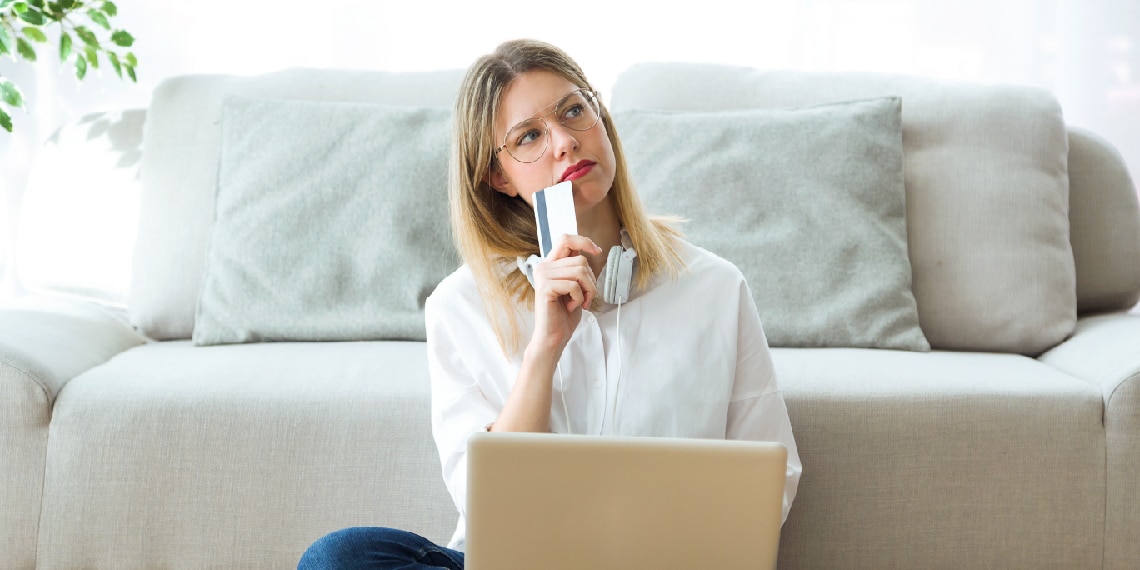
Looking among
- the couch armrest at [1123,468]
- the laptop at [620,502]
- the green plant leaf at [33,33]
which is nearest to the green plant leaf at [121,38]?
the green plant leaf at [33,33]

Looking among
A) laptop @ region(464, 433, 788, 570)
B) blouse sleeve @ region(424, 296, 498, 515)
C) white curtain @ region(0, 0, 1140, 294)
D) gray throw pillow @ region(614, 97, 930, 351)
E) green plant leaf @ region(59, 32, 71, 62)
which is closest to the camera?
laptop @ region(464, 433, 788, 570)

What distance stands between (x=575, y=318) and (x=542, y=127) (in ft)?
0.84

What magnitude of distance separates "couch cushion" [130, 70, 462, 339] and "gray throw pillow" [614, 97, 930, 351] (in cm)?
55

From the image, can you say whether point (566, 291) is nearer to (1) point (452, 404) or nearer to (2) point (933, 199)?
(1) point (452, 404)

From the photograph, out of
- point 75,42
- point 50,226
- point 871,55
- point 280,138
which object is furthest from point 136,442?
point 871,55

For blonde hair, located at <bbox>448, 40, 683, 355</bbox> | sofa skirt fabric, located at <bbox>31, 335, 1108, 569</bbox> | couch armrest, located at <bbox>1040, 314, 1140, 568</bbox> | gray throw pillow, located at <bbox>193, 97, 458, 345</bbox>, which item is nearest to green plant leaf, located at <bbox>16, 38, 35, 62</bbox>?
gray throw pillow, located at <bbox>193, 97, 458, 345</bbox>

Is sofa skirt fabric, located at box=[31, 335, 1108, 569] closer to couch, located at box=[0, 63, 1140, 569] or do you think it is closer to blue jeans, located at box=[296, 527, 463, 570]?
couch, located at box=[0, 63, 1140, 569]

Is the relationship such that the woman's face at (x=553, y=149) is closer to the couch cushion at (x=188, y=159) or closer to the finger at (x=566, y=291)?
the finger at (x=566, y=291)

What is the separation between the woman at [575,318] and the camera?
4.28 ft

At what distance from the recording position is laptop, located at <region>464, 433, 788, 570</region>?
0.83 metres

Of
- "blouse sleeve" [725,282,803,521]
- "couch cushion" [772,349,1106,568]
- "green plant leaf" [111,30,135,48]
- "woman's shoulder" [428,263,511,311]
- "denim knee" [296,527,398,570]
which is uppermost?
"green plant leaf" [111,30,135,48]

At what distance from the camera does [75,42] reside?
2617 millimetres

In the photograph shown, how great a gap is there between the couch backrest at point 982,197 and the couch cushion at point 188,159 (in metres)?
0.52

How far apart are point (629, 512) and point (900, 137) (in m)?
1.32
